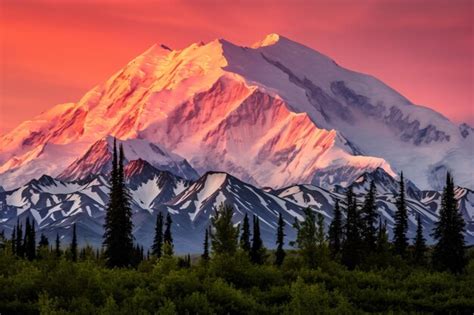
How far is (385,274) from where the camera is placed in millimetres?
61031

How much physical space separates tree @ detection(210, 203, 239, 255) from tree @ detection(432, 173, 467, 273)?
26.5 metres

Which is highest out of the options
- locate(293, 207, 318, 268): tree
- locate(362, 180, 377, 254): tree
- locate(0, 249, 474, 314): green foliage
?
locate(362, 180, 377, 254): tree

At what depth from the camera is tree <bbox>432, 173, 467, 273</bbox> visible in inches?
3105

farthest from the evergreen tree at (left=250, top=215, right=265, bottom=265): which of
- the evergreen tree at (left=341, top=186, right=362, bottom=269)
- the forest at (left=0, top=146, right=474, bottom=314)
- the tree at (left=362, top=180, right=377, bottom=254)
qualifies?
the forest at (left=0, top=146, right=474, bottom=314)

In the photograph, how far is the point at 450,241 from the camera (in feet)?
265

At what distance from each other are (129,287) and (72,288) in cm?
576

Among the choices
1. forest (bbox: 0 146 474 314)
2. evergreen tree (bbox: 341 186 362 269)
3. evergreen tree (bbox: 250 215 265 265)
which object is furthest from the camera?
evergreen tree (bbox: 250 215 265 265)

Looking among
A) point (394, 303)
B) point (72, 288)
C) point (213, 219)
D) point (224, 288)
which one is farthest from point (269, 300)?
point (213, 219)

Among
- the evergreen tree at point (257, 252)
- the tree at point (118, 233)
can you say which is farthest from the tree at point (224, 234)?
the evergreen tree at point (257, 252)

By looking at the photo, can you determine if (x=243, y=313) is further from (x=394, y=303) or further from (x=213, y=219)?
(x=213, y=219)

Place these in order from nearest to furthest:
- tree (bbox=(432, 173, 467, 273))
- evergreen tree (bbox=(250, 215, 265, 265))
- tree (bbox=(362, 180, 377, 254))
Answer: tree (bbox=(432, 173, 467, 273)) < tree (bbox=(362, 180, 377, 254)) < evergreen tree (bbox=(250, 215, 265, 265))

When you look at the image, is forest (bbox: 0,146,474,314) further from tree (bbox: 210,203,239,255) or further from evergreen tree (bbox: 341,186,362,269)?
evergreen tree (bbox: 341,186,362,269)

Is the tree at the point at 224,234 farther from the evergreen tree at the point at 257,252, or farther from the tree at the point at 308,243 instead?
the evergreen tree at the point at 257,252

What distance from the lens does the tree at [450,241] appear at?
78.9 m
